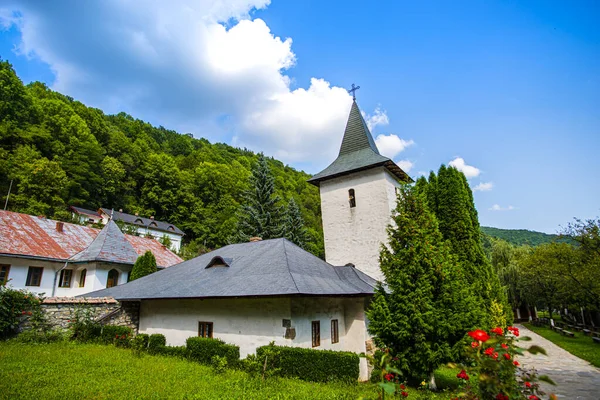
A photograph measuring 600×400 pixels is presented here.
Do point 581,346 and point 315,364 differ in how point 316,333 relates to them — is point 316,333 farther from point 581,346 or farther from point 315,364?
point 581,346

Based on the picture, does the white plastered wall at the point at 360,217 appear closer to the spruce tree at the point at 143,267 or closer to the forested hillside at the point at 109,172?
the spruce tree at the point at 143,267

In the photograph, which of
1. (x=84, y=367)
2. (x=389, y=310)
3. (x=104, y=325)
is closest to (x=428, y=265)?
(x=389, y=310)

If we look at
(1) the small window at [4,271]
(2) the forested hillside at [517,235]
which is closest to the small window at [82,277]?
(1) the small window at [4,271]

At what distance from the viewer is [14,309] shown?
1188cm

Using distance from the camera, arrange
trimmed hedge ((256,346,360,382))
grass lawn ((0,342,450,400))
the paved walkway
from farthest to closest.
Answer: the paved walkway, trimmed hedge ((256,346,360,382)), grass lawn ((0,342,450,400))

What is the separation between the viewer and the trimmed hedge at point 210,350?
10.4 metres

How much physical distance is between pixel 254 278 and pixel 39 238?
19119 mm

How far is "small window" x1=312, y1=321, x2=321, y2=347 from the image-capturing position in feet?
37.5

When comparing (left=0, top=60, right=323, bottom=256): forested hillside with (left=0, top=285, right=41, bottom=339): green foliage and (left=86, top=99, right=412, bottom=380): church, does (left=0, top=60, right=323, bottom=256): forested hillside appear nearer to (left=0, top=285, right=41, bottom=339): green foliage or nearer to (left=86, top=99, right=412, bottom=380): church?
(left=86, top=99, right=412, bottom=380): church

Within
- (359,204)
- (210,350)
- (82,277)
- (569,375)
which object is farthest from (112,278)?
(569,375)

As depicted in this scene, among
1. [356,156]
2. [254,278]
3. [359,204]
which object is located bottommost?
[254,278]

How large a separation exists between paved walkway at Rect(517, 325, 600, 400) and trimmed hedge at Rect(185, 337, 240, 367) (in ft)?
27.0

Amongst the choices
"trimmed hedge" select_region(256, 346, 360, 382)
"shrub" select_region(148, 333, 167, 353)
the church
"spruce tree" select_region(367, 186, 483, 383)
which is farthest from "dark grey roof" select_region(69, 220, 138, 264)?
"spruce tree" select_region(367, 186, 483, 383)

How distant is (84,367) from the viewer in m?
8.80
